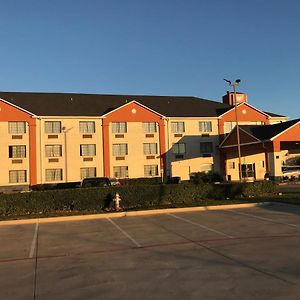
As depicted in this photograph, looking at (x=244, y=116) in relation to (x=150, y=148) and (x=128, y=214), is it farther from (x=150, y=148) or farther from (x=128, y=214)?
(x=128, y=214)

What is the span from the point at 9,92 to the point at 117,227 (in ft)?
132

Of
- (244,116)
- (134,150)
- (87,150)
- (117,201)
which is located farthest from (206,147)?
(117,201)

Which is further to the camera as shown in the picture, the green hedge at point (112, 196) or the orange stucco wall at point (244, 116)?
the orange stucco wall at point (244, 116)

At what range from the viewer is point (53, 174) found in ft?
156

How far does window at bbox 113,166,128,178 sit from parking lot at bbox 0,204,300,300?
33.3 metres

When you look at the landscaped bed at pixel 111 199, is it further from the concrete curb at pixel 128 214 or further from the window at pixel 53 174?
the window at pixel 53 174

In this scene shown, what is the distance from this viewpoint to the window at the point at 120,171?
4962 cm

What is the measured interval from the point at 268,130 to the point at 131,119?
15.9 meters

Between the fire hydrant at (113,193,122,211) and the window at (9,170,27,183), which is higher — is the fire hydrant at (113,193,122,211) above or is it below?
below

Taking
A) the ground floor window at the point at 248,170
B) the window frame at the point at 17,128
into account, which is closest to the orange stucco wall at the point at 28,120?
the window frame at the point at 17,128

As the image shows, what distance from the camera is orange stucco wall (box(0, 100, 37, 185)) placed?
46344 mm

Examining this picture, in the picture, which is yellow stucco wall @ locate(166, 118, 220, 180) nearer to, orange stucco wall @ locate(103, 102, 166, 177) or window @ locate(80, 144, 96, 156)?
orange stucco wall @ locate(103, 102, 166, 177)

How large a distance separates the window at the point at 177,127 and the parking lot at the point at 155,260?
36613mm

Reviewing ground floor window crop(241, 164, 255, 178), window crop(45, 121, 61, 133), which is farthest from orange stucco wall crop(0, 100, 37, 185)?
ground floor window crop(241, 164, 255, 178)
